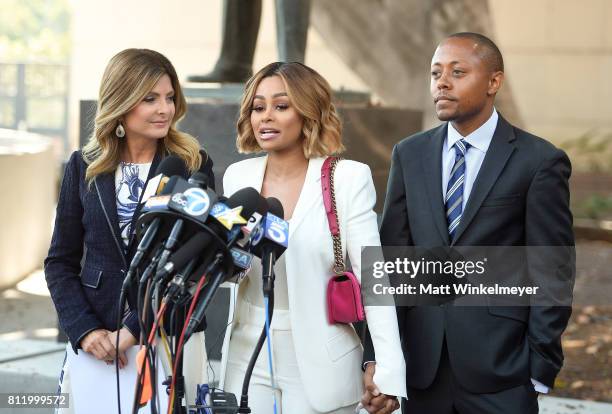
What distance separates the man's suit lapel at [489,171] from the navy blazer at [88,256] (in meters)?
0.88

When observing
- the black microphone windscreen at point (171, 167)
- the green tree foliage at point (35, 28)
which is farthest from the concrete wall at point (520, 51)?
the green tree foliage at point (35, 28)

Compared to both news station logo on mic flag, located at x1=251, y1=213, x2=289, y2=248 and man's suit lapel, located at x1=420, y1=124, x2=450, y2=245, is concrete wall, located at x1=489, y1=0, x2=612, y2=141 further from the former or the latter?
news station logo on mic flag, located at x1=251, y1=213, x2=289, y2=248

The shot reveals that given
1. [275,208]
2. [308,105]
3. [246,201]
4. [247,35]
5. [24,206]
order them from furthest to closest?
[24,206] < [247,35] < [308,105] < [275,208] < [246,201]

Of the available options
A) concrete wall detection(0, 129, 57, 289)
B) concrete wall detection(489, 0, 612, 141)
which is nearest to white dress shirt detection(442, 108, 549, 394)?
concrete wall detection(0, 129, 57, 289)

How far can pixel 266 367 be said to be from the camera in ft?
11.9

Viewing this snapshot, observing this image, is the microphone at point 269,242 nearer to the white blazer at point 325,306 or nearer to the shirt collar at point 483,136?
the white blazer at point 325,306

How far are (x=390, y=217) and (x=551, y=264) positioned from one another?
0.59 metres

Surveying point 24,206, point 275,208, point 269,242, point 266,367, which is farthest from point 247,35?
point 269,242

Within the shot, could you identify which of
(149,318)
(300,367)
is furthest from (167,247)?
(300,367)

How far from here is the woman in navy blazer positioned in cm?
393

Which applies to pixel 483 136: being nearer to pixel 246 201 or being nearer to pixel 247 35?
pixel 246 201

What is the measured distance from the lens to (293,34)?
7.74 metres

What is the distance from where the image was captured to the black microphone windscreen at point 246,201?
2.93 m

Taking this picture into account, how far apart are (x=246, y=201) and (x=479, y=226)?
1108mm
